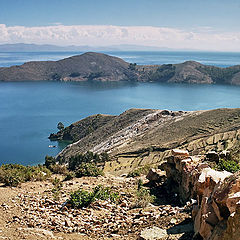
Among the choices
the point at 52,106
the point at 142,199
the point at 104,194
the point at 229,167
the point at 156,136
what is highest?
the point at 229,167

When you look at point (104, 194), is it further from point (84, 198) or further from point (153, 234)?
point (153, 234)

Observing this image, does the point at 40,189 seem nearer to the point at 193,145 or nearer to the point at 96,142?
the point at 193,145

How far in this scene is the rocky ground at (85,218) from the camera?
26.7 ft

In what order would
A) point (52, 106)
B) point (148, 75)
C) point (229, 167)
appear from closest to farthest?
point (229, 167), point (52, 106), point (148, 75)

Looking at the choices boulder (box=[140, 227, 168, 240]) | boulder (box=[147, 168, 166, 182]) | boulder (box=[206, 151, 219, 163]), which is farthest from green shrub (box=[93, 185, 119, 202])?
boulder (box=[206, 151, 219, 163])

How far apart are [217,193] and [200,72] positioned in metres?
192

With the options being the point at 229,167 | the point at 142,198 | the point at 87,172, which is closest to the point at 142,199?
the point at 142,198

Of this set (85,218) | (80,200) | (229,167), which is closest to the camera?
(85,218)

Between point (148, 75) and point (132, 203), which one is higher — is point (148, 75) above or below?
above

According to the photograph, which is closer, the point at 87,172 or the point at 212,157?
the point at 212,157

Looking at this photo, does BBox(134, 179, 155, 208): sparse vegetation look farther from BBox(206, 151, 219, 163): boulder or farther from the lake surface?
the lake surface

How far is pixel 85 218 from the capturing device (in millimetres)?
9688

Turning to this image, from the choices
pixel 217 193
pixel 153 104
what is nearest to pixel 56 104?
pixel 153 104

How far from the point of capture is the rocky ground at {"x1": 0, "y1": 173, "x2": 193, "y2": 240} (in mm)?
8133
